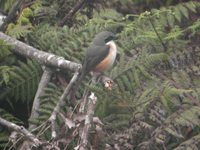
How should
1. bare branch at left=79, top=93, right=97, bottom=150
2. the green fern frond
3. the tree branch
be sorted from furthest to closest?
1. the tree branch
2. the green fern frond
3. bare branch at left=79, top=93, right=97, bottom=150

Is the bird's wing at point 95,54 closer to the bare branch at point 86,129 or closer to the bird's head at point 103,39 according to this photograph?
the bird's head at point 103,39

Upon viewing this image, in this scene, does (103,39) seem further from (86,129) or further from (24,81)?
(86,129)

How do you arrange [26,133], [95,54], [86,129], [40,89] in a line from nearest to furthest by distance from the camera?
[86,129] → [26,133] → [95,54] → [40,89]

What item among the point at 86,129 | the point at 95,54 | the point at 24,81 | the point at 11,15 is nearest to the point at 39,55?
the point at 24,81

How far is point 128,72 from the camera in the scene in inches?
174

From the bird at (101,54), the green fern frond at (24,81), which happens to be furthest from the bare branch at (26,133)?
the green fern frond at (24,81)

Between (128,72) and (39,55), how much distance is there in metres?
0.88

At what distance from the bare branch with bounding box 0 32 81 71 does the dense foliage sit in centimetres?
9

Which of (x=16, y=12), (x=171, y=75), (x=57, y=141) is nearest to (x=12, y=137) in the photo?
(x=57, y=141)

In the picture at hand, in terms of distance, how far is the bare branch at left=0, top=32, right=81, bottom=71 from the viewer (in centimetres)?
431

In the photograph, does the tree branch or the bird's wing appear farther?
the tree branch

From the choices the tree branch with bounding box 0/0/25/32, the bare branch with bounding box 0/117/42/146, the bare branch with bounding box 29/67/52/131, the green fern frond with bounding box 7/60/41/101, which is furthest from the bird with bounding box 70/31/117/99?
the tree branch with bounding box 0/0/25/32

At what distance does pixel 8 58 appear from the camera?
16.3ft

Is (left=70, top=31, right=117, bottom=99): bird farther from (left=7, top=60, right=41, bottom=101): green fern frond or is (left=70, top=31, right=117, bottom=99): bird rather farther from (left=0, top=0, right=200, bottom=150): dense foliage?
(left=7, top=60, right=41, bottom=101): green fern frond
